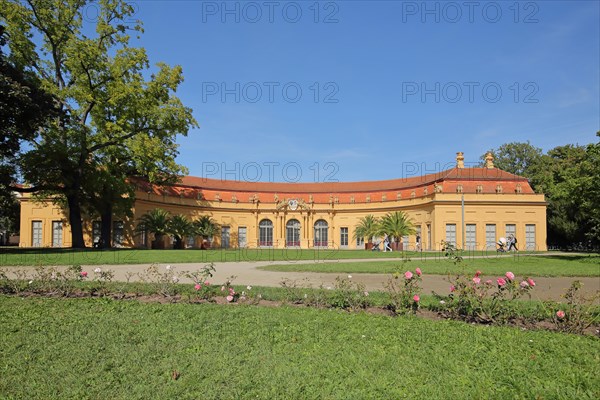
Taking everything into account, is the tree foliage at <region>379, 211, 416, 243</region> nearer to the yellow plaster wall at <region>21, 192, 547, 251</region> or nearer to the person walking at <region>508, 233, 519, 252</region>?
the yellow plaster wall at <region>21, 192, 547, 251</region>

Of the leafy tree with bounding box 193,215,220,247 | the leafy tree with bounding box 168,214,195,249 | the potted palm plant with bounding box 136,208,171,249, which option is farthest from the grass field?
the leafy tree with bounding box 193,215,220,247

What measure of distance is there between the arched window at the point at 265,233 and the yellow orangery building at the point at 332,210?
0.41 feet

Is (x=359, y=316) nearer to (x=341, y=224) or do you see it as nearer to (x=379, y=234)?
(x=379, y=234)

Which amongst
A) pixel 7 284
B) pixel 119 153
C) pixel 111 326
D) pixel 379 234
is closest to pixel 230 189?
pixel 379 234

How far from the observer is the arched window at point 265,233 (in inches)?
2112

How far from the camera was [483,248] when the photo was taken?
4231cm

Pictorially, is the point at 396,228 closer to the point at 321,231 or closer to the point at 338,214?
the point at 338,214

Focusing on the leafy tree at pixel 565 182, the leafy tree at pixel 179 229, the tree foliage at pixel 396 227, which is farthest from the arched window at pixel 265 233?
the leafy tree at pixel 565 182

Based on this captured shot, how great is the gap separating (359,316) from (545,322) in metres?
2.80

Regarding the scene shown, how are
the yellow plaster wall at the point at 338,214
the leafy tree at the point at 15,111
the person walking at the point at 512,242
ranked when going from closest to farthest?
the leafy tree at the point at 15,111, the person walking at the point at 512,242, the yellow plaster wall at the point at 338,214

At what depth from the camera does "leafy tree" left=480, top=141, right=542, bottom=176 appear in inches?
2243

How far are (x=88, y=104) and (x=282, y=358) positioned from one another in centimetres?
2783

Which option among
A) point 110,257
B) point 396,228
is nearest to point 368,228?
point 396,228

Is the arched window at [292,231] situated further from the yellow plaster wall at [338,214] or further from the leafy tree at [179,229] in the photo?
the leafy tree at [179,229]
